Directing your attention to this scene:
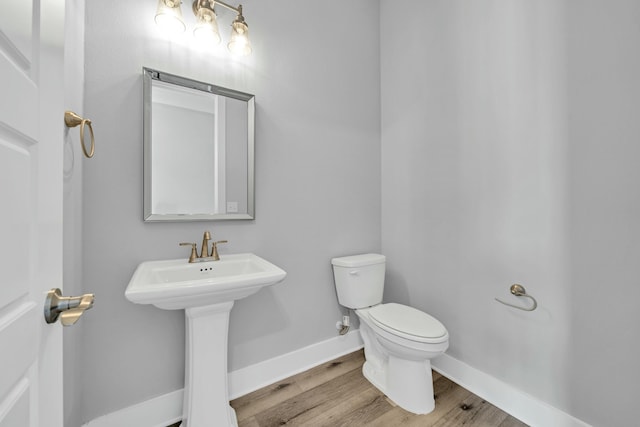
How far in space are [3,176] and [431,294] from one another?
1.95 metres

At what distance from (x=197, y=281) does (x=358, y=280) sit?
1075 mm

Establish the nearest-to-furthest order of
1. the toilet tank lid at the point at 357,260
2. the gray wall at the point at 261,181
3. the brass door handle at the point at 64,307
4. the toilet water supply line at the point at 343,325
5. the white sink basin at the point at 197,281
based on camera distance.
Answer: the brass door handle at the point at 64,307 → the white sink basin at the point at 197,281 → the gray wall at the point at 261,181 → the toilet tank lid at the point at 357,260 → the toilet water supply line at the point at 343,325

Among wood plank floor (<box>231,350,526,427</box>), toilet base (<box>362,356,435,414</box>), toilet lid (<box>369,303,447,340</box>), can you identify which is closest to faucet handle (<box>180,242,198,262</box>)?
wood plank floor (<box>231,350,526,427</box>)

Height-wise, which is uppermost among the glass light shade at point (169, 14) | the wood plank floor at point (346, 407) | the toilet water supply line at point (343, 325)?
the glass light shade at point (169, 14)

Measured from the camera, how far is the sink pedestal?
1.14 metres

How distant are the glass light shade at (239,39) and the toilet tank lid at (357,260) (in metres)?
1.39

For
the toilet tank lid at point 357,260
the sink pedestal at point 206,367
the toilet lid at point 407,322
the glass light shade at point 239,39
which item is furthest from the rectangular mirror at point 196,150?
the toilet lid at point 407,322

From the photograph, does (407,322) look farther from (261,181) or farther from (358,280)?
(261,181)

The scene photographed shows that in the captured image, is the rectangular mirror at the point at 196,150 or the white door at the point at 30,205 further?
the rectangular mirror at the point at 196,150

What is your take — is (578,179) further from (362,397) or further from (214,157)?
(214,157)

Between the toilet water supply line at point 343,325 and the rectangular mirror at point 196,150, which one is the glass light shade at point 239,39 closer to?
the rectangular mirror at point 196,150

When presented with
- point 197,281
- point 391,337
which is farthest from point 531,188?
point 197,281

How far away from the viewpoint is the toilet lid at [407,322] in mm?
1320

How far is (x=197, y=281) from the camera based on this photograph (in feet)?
3.18
